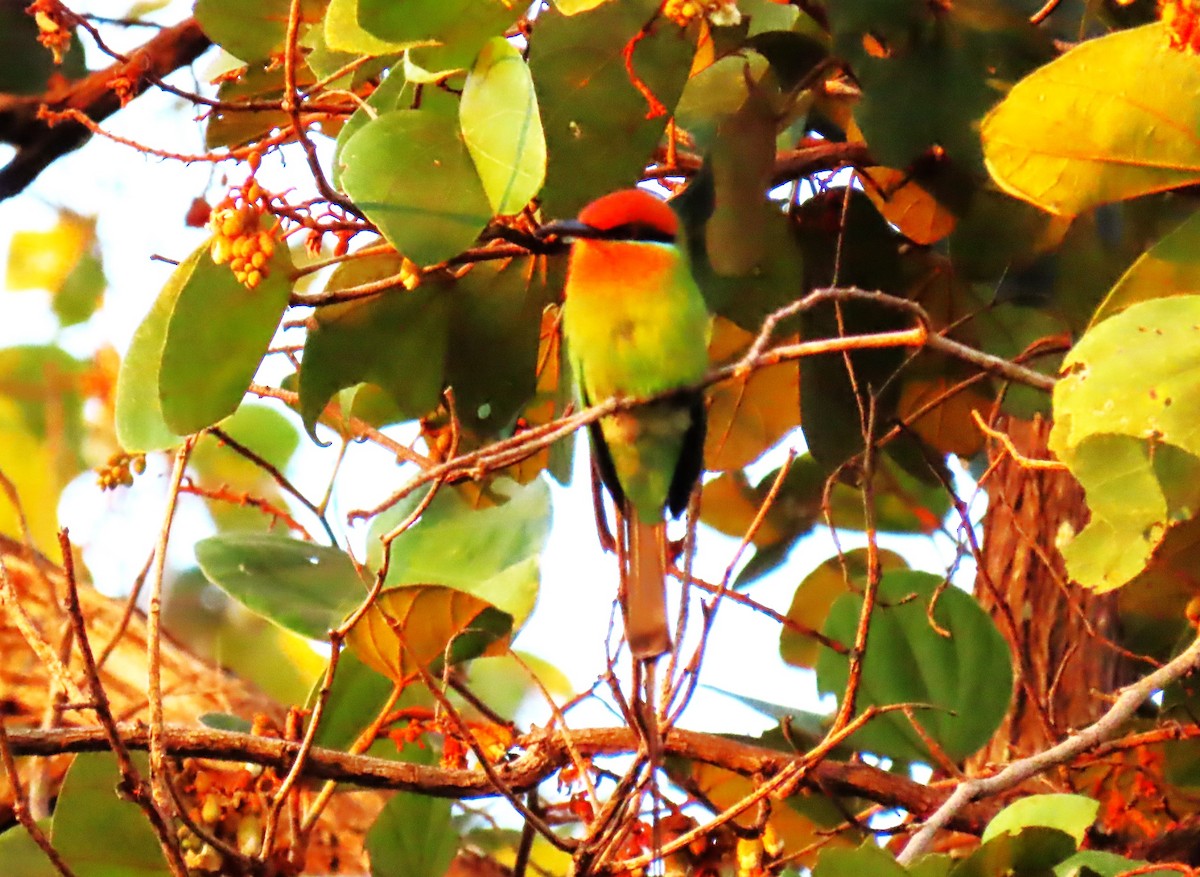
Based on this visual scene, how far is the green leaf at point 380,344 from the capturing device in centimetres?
203

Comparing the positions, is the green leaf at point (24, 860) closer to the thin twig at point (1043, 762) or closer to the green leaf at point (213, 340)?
the green leaf at point (213, 340)

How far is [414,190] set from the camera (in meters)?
1.74

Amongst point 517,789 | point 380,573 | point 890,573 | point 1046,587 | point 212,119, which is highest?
point 212,119

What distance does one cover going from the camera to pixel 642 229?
6.88ft

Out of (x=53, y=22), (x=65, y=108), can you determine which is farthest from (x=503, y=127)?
(x=65, y=108)

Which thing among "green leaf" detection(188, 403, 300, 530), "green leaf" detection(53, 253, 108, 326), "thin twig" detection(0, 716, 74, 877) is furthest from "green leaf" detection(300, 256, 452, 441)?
"green leaf" detection(53, 253, 108, 326)

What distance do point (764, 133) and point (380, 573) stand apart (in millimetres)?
805

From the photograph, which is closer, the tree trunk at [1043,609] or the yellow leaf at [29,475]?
the tree trunk at [1043,609]

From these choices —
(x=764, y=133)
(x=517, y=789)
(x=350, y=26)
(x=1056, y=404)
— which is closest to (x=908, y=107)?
(x=764, y=133)

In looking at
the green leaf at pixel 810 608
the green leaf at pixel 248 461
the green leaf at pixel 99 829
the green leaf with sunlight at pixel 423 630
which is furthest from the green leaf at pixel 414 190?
the green leaf at pixel 248 461

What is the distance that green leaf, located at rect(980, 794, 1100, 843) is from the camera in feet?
5.02

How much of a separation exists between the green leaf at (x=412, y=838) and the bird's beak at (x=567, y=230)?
0.84 meters

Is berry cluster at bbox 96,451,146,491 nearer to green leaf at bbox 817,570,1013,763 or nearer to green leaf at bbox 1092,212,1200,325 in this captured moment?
green leaf at bbox 817,570,1013,763

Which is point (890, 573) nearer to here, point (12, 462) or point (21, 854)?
point (21, 854)
